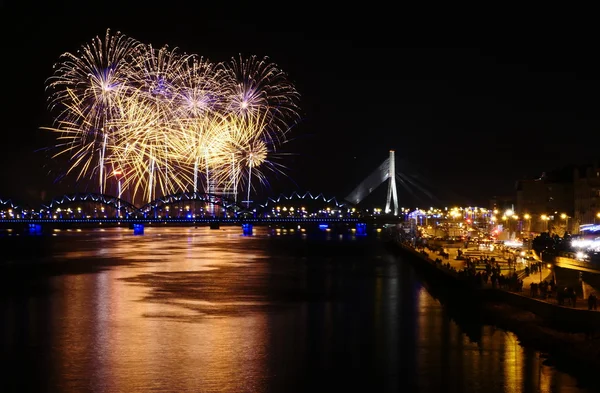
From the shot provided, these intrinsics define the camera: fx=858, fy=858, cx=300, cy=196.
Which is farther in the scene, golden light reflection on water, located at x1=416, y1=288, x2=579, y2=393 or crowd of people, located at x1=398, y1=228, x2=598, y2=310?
crowd of people, located at x1=398, y1=228, x2=598, y2=310

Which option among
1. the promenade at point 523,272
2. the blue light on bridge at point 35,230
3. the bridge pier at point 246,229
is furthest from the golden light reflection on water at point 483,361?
the blue light on bridge at point 35,230

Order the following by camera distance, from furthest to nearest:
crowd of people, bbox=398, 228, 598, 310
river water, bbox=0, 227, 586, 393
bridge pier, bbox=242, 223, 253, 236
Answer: bridge pier, bbox=242, 223, 253, 236
crowd of people, bbox=398, 228, 598, 310
river water, bbox=0, 227, 586, 393

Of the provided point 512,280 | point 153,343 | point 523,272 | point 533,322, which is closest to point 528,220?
point 523,272

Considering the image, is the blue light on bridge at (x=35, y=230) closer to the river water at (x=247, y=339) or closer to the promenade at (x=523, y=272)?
the river water at (x=247, y=339)

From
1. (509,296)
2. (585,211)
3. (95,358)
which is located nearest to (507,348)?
(509,296)

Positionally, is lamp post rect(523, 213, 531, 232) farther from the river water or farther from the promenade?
the river water

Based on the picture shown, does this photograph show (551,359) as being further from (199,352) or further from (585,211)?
(585,211)

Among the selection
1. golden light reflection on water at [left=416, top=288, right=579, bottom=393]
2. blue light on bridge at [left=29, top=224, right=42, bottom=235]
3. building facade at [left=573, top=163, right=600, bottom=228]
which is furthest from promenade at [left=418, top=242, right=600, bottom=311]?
blue light on bridge at [left=29, top=224, right=42, bottom=235]
